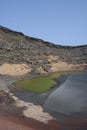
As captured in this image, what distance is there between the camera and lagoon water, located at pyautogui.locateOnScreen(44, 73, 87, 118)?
3953 cm

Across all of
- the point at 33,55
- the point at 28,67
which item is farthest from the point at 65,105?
the point at 33,55

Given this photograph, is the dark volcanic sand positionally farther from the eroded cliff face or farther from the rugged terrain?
the eroded cliff face

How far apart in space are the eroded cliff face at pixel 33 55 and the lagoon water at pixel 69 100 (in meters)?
24.7

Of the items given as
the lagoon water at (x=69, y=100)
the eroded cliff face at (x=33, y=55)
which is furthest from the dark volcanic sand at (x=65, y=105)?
the eroded cliff face at (x=33, y=55)

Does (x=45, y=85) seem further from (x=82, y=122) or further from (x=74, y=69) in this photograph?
(x=74, y=69)

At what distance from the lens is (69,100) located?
4434cm

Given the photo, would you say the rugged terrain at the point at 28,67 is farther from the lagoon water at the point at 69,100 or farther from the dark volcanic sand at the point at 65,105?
the lagoon water at the point at 69,100

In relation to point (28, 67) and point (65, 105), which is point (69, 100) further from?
point (28, 67)

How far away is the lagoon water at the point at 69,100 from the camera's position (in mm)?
39531

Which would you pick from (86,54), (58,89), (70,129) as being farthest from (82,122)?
(86,54)

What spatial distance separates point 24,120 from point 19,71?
138ft

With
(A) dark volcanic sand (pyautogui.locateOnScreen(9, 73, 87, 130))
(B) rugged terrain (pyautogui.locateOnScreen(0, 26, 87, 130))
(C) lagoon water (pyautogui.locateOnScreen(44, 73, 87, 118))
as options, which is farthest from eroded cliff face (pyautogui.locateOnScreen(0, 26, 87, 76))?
(C) lagoon water (pyautogui.locateOnScreen(44, 73, 87, 118))

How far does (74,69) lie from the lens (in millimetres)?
88500

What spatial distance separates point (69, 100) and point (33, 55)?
4464 centimetres
